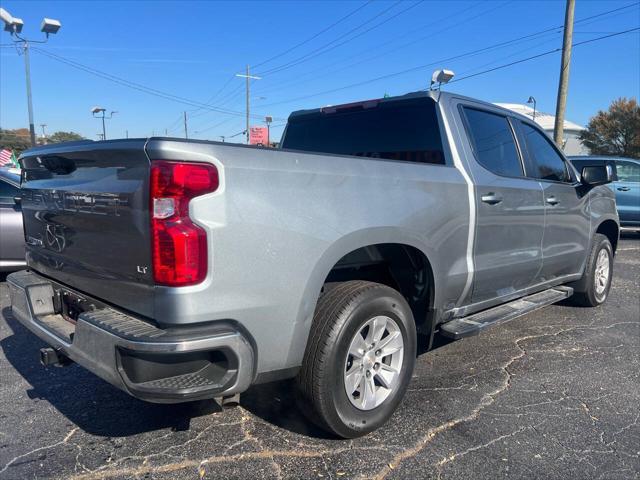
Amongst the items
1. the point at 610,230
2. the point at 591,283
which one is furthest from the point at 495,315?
the point at 610,230

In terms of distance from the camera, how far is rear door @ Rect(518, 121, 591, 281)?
14.8 feet

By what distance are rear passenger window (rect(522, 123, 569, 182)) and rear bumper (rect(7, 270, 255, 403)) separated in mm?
3233

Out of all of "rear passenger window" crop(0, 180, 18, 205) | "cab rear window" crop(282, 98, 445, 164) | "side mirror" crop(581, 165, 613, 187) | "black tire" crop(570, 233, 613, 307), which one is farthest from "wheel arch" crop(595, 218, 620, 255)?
"rear passenger window" crop(0, 180, 18, 205)

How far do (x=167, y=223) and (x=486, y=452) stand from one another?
206cm

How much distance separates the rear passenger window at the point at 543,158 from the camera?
4516 millimetres

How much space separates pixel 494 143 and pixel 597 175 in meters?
1.54

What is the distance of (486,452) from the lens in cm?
278

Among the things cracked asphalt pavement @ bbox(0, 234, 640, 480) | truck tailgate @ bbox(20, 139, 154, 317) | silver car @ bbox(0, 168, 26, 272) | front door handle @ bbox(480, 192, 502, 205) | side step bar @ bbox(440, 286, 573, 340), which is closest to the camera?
truck tailgate @ bbox(20, 139, 154, 317)

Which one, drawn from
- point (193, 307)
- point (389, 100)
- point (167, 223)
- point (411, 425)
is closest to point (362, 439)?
point (411, 425)

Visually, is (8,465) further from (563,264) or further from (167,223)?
(563,264)

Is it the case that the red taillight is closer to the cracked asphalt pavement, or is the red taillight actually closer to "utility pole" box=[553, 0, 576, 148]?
the cracked asphalt pavement

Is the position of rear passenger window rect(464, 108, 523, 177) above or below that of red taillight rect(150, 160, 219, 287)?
above

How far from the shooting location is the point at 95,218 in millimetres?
2508

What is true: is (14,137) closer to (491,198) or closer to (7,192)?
(7,192)
